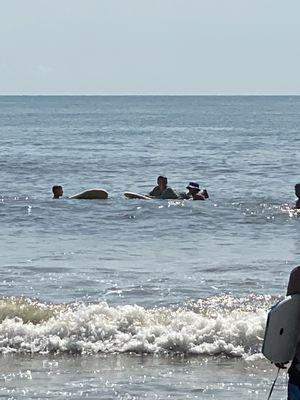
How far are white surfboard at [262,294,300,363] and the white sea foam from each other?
4283mm

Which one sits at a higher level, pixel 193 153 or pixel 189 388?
pixel 193 153

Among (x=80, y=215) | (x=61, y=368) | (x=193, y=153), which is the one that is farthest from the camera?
(x=193, y=153)

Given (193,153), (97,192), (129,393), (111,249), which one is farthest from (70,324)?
(193,153)

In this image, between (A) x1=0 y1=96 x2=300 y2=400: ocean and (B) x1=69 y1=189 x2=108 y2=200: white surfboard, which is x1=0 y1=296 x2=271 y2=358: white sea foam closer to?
(A) x1=0 y1=96 x2=300 y2=400: ocean

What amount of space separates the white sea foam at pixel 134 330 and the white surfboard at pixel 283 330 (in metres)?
4.28

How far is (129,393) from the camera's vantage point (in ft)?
33.0

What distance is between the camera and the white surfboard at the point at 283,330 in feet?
23.5

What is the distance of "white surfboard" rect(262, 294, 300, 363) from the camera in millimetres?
7164

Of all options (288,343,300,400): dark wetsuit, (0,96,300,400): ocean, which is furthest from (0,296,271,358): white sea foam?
(288,343,300,400): dark wetsuit

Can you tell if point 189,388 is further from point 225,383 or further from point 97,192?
point 97,192

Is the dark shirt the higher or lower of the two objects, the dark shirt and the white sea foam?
the higher

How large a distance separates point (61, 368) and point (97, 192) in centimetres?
A: 1512

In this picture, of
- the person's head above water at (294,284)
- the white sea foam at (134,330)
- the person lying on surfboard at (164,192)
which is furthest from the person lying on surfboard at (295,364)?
the person lying on surfboard at (164,192)

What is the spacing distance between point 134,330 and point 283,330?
5.41m
